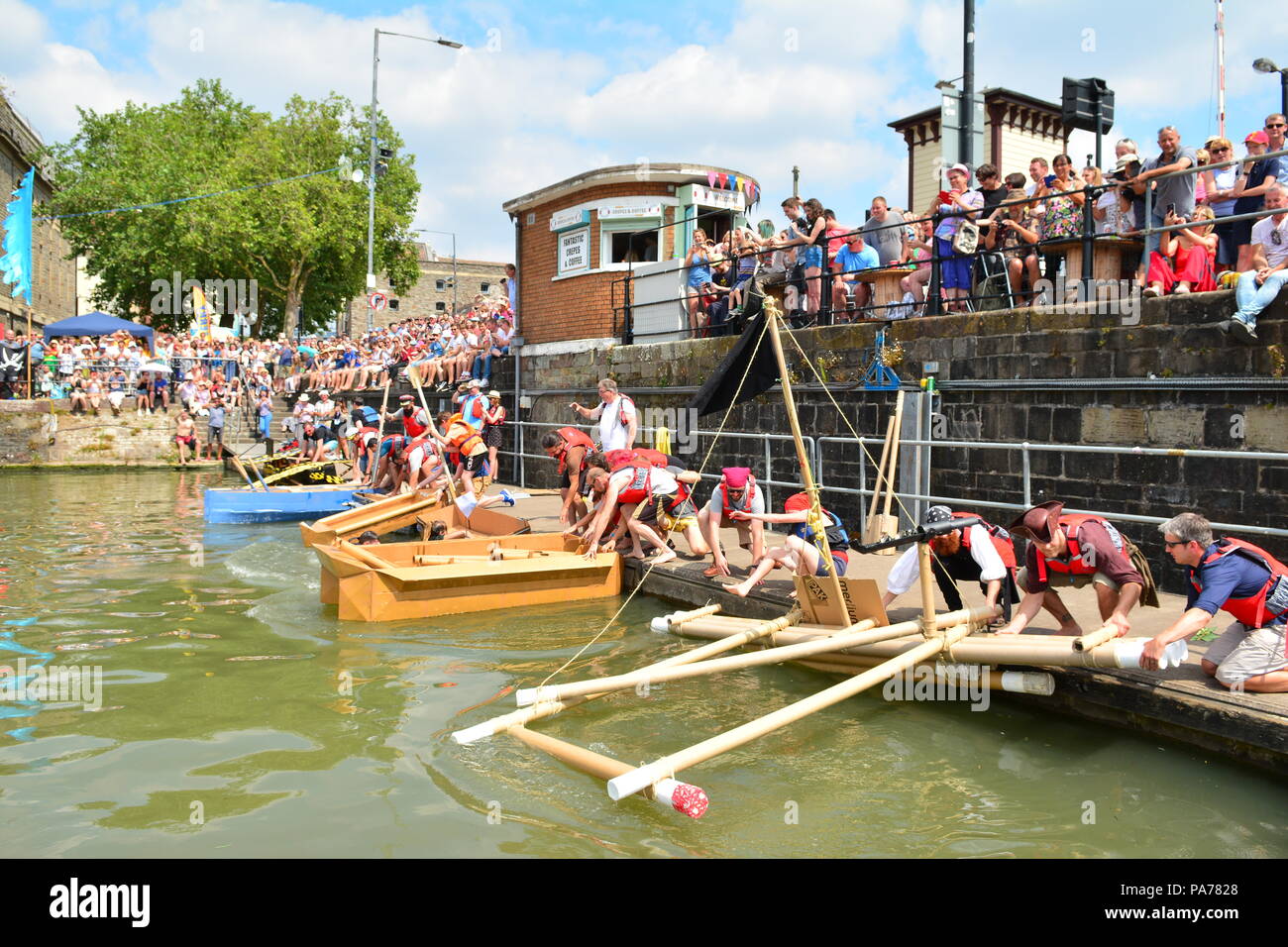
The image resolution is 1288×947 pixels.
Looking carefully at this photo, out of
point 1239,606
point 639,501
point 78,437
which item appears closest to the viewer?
point 1239,606

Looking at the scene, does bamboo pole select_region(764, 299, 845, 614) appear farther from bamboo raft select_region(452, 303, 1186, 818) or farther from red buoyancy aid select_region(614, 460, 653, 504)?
red buoyancy aid select_region(614, 460, 653, 504)

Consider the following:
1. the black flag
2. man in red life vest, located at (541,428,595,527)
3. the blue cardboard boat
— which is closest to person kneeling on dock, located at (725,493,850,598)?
the black flag

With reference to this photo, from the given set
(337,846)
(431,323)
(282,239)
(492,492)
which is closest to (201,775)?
(337,846)

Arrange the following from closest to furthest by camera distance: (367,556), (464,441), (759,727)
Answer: (759,727) < (367,556) < (464,441)

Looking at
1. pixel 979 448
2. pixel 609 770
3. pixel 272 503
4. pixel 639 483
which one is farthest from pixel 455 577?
pixel 272 503

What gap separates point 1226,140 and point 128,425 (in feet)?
92.2

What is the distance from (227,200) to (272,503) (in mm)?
29453

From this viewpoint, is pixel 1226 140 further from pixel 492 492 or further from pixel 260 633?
pixel 492 492

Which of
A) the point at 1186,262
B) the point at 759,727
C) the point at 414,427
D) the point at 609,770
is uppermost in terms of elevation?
the point at 1186,262

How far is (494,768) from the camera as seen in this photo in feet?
18.5

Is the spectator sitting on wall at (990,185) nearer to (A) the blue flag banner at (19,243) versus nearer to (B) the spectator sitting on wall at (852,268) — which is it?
(B) the spectator sitting on wall at (852,268)

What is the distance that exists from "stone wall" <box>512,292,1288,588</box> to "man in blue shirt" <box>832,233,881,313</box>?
71cm

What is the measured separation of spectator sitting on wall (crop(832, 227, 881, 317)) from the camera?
39.9 feet

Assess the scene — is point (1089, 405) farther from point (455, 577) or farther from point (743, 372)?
point (455, 577)
